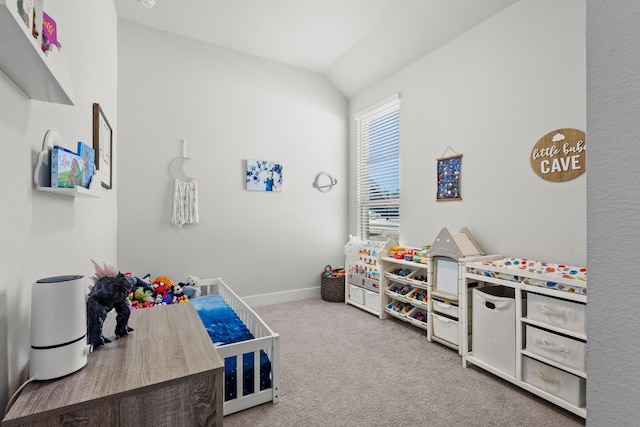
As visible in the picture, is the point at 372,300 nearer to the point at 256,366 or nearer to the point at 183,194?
the point at 256,366

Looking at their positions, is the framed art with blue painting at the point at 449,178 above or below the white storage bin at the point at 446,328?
above

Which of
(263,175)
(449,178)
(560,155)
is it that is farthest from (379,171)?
(560,155)

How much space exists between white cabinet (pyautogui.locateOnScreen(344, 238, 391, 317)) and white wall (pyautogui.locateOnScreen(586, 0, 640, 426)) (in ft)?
8.80

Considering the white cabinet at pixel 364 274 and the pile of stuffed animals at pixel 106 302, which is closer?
the pile of stuffed animals at pixel 106 302

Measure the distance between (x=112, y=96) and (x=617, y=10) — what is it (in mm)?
3076

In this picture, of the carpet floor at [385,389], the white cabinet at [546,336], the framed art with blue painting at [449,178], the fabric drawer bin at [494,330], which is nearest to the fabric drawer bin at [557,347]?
the white cabinet at [546,336]

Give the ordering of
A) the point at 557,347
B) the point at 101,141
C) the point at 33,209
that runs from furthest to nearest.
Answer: the point at 101,141 < the point at 557,347 < the point at 33,209

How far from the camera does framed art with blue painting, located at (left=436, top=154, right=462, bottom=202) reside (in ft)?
8.91

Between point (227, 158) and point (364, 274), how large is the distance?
2011 mm

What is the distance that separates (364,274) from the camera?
11.1 ft

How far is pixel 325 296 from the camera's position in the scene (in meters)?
3.75

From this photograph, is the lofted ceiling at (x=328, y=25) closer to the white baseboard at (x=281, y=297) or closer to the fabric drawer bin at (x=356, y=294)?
the fabric drawer bin at (x=356, y=294)

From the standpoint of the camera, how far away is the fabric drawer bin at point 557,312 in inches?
63.2

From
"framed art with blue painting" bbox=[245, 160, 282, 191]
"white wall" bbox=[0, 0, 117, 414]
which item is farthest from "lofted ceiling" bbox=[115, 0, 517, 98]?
"white wall" bbox=[0, 0, 117, 414]
